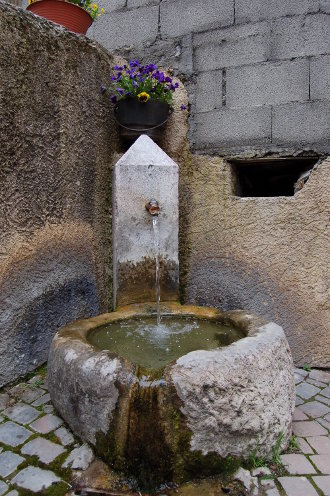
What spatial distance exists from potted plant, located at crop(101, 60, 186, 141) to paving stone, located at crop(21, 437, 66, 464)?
218 centimetres

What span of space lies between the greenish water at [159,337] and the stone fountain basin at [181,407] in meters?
0.25

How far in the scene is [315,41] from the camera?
282 centimetres

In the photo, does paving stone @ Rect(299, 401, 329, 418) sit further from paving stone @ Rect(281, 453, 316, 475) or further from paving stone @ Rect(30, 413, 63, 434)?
paving stone @ Rect(30, 413, 63, 434)

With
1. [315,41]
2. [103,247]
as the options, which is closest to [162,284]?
[103,247]

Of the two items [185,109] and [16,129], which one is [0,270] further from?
[185,109]

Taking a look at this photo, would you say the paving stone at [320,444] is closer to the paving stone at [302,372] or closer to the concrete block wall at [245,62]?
the paving stone at [302,372]

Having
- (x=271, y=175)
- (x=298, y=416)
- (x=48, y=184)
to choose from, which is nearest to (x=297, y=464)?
(x=298, y=416)

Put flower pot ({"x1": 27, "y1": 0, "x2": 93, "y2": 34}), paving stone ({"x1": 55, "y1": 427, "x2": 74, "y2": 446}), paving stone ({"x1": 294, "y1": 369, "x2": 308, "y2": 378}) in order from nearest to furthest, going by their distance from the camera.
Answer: paving stone ({"x1": 55, "y1": 427, "x2": 74, "y2": 446}) → paving stone ({"x1": 294, "y1": 369, "x2": 308, "y2": 378}) → flower pot ({"x1": 27, "y1": 0, "x2": 93, "y2": 34})

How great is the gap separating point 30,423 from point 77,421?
14.2 inches

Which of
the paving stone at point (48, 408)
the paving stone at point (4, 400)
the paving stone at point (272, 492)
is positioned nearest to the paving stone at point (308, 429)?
the paving stone at point (272, 492)

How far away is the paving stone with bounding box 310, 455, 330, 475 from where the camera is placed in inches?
67.3

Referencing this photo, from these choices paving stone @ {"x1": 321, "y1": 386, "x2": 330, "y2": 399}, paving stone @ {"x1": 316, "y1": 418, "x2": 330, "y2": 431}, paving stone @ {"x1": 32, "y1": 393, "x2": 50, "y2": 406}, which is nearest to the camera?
paving stone @ {"x1": 316, "y1": 418, "x2": 330, "y2": 431}

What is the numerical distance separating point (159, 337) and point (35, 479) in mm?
896

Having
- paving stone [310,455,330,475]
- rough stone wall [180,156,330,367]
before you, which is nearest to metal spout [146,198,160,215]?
rough stone wall [180,156,330,367]
